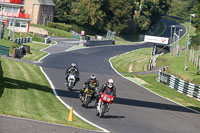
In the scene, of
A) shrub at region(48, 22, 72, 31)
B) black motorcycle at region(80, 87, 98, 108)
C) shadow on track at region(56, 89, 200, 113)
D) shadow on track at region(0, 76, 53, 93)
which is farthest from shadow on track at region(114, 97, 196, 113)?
shrub at region(48, 22, 72, 31)

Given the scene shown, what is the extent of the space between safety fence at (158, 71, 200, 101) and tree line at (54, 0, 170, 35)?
7144cm

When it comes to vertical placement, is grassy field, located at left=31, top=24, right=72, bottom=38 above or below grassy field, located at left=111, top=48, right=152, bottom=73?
above

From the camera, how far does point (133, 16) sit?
132250mm

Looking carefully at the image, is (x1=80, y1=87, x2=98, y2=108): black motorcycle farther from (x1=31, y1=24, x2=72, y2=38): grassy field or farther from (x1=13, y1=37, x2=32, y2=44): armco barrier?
(x1=31, y1=24, x2=72, y2=38): grassy field

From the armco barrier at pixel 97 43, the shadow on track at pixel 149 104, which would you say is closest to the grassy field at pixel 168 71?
the shadow on track at pixel 149 104

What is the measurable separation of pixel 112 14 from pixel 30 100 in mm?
101911

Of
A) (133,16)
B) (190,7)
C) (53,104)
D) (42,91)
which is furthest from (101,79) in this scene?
(190,7)

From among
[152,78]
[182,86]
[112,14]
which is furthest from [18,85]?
[112,14]

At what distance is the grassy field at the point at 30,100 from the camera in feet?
56.9

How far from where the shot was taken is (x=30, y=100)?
21141mm

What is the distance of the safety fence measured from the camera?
35312 millimetres

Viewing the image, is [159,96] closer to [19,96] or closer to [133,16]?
[19,96]

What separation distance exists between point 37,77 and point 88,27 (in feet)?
275

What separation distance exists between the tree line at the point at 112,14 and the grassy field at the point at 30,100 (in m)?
82.6
